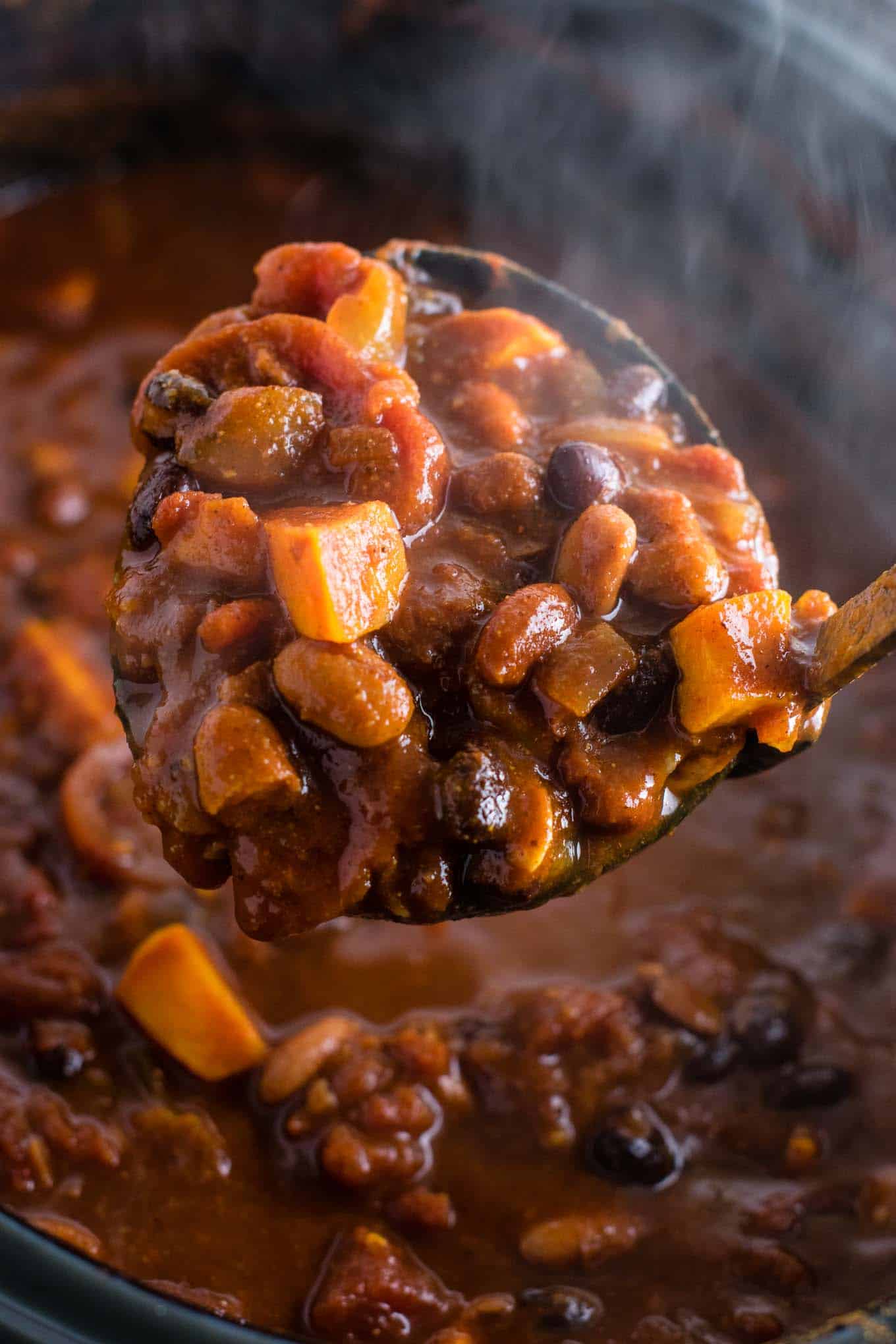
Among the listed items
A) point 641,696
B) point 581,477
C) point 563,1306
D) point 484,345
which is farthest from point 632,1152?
point 484,345

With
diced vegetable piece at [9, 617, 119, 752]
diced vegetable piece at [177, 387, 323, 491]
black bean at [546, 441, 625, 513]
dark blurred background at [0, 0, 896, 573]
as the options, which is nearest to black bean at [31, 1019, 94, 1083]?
diced vegetable piece at [9, 617, 119, 752]

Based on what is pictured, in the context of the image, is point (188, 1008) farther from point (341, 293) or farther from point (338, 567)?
point (341, 293)

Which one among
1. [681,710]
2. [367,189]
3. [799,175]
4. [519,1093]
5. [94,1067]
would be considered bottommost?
[94,1067]

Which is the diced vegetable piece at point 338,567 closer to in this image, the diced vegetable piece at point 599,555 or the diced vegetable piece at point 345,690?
the diced vegetable piece at point 345,690

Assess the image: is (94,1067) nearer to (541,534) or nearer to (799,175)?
(541,534)

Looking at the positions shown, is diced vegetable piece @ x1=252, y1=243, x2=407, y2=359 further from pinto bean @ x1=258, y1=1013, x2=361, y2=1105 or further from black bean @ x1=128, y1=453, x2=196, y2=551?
pinto bean @ x1=258, y1=1013, x2=361, y2=1105

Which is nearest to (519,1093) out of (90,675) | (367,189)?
(90,675)

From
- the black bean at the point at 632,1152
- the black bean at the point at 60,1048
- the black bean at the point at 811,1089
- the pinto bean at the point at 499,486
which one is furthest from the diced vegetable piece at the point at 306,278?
→ the black bean at the point at 811,1089
